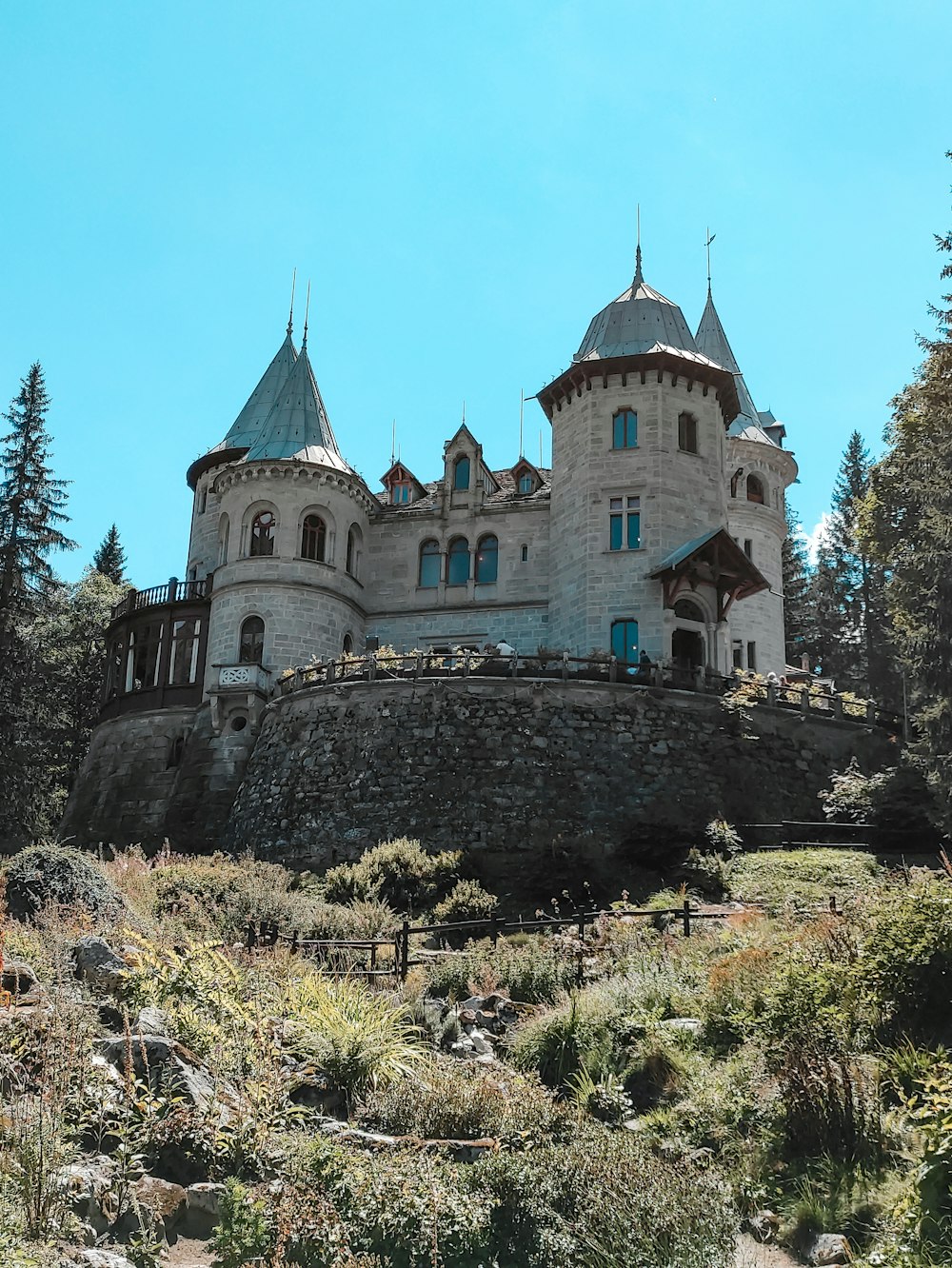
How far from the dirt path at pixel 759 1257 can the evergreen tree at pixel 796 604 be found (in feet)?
166

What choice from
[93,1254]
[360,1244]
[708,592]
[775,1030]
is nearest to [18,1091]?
[93,1254]

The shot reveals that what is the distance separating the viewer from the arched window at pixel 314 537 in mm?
43094

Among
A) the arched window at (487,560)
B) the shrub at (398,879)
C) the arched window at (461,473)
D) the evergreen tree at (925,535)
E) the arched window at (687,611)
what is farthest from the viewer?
the arched window at (461,473)

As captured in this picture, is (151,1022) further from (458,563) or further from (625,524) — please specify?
(458,563)

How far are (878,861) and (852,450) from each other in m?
44.2

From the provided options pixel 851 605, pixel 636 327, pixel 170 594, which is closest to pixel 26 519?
pixel 170 594

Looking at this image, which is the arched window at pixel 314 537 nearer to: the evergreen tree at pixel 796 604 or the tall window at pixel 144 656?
the tall window at pixel 144 656

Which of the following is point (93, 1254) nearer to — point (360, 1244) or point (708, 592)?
point (360, 1244)

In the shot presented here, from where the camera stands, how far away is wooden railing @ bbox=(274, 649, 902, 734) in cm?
3484

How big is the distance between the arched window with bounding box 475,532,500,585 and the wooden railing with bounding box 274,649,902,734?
756 centimetres

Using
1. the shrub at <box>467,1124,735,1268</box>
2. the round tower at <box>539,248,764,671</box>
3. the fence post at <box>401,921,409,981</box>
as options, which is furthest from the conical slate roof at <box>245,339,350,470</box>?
the shrub at <box>467,1124,735,1268</box>

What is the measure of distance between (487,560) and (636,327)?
9.27 metres

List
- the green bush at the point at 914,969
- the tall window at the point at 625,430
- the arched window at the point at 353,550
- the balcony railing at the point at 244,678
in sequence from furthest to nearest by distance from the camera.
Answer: the arched window at the point at 353,550, the tall window at the point at 625,430, the balcony railing at the point at 244,678, the green bush at the point at 914,969

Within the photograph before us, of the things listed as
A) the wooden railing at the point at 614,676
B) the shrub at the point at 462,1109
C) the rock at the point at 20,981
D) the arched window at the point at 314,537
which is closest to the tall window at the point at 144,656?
the arched window at the point at 314,537
